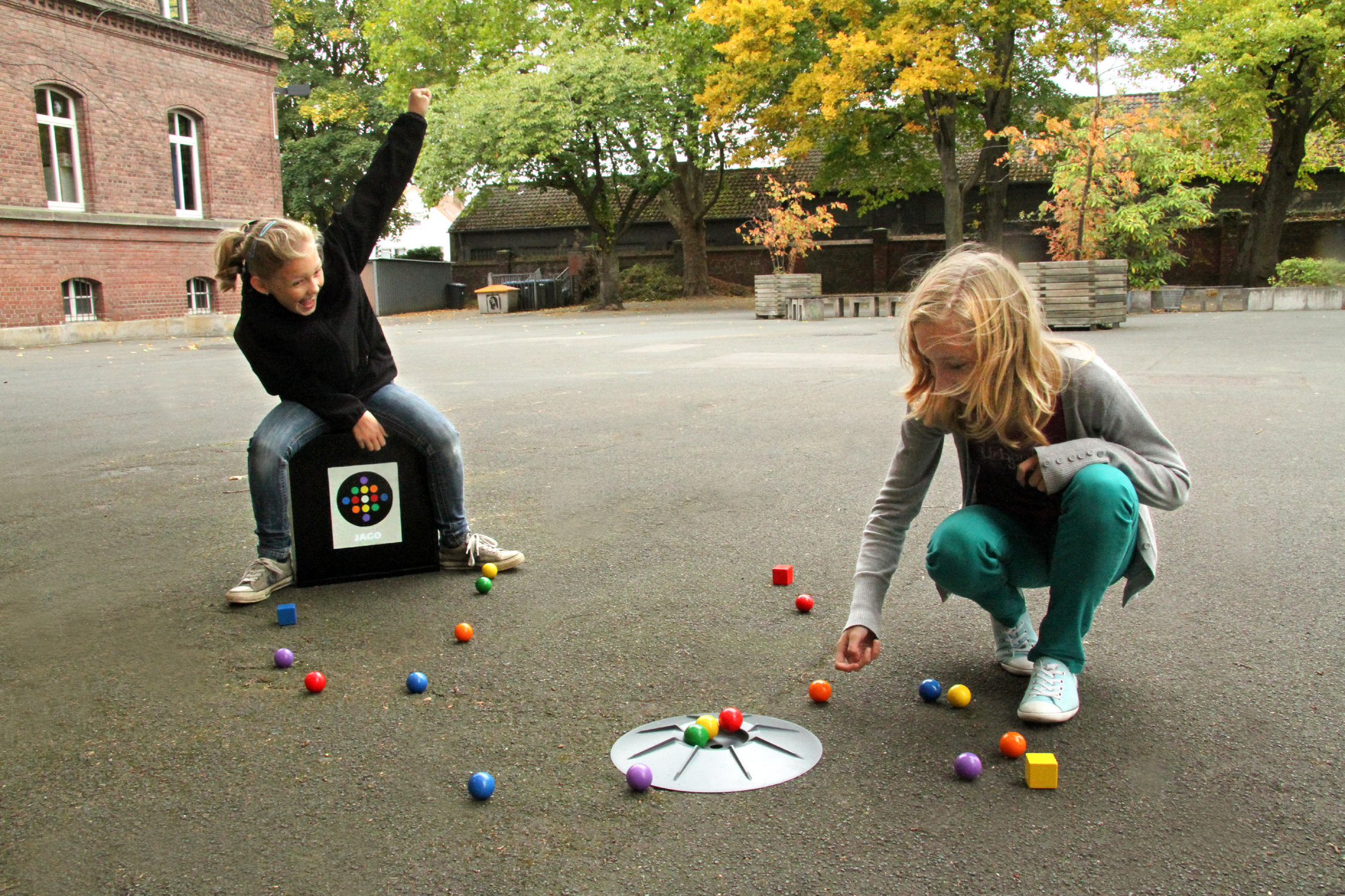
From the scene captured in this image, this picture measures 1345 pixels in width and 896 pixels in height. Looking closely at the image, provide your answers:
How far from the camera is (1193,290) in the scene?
24969mm

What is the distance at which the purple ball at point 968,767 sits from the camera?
258 cm

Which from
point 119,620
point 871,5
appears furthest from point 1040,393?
point 871,5

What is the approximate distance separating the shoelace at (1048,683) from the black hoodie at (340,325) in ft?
8.91

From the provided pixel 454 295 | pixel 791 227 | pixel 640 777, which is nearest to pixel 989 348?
pixel 640 777

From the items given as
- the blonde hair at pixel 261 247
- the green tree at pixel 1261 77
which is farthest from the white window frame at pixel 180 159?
the green tree at pixel 1261 77

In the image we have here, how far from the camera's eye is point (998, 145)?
28.7 metres

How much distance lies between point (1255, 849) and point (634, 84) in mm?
29004

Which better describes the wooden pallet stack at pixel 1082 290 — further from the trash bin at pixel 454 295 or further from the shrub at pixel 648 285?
the trash bin at pixel 454 295

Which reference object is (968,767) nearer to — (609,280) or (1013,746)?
(1013,746)

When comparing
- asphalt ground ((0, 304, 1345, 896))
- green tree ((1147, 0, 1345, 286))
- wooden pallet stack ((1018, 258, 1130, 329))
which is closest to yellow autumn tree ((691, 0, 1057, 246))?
green tree ((1147, 0, 1345, 286))

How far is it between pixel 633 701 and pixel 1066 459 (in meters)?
1.39

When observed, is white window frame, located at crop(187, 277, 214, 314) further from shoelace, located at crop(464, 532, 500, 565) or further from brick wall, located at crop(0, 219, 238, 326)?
shoelace, located at crop(464, 532, 500, 565)

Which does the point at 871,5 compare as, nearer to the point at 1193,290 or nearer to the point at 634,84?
the point at 634,84

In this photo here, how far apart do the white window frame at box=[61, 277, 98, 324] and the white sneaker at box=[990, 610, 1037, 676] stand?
72.9 ft
